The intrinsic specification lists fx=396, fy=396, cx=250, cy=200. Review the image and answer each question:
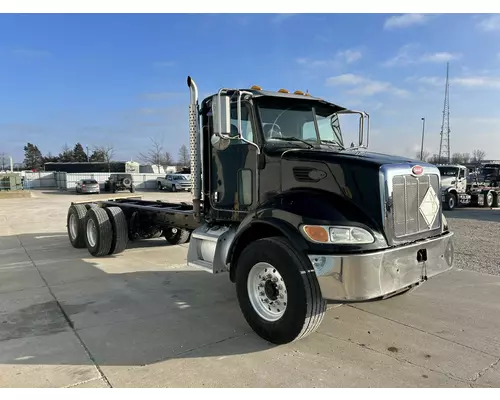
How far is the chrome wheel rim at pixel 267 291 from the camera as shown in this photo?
150 inches

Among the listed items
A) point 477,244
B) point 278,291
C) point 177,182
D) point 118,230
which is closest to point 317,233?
point 278,291

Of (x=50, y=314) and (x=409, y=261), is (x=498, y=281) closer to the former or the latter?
(x=409, y=261)

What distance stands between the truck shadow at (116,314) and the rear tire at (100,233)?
34 centimetres

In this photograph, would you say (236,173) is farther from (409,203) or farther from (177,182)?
(177,182)

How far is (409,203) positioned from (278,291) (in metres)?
1.54

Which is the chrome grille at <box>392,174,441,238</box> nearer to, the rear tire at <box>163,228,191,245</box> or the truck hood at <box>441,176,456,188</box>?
the rear tire at <box>163,228,191,245</box>

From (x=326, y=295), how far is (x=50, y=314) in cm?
332

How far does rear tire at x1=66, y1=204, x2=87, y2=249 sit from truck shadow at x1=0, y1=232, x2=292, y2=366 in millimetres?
1198

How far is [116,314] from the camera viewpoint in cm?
465

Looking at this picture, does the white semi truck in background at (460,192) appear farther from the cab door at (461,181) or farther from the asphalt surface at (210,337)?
the asphalt surface at (210,337)

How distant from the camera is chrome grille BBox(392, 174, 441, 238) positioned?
12.1 feet

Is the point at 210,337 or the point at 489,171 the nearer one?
the point at 210,337

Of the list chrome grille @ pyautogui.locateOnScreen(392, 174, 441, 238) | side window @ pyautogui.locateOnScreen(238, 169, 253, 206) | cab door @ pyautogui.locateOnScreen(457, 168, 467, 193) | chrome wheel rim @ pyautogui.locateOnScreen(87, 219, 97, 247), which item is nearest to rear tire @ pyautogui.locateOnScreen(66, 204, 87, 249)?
chrome wheel rim @ pyautogui.locateOnScreen(87, 219, 97, 247)

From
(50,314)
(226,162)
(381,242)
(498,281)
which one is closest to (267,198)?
(226,162)
